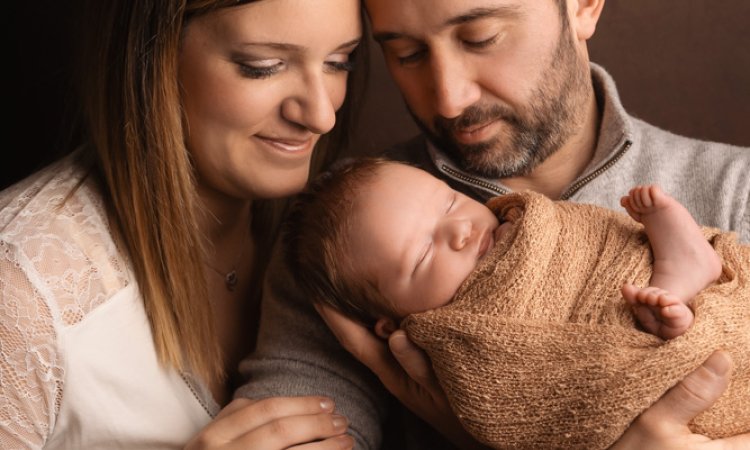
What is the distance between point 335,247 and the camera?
5.04 feet

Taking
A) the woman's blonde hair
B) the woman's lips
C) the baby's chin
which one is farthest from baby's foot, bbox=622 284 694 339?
the woman's blonde hair

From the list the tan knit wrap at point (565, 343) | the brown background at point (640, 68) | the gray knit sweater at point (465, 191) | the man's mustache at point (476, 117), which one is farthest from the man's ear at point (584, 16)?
the tan knit wrap at point (565, 343)

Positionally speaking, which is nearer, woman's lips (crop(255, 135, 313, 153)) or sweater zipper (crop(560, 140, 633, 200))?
woman's lips (crop(255, 135, 313, 153))

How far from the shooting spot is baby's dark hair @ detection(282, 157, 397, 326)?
1527mm

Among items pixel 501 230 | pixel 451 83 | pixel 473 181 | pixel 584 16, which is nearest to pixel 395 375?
pixel 501 230

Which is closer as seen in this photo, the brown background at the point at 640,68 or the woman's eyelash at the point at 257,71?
the woman's eyelash at the point at 257,71

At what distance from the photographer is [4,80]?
2.19 metres

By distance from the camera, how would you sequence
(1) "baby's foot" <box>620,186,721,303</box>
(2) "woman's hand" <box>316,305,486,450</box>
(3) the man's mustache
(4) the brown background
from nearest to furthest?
(1) "baby's foot" <box>620,186,721,303</box> < (2) "woman's hand" <box>316,305,486,450</box> < (3) the man's mustache < (4) the brown background

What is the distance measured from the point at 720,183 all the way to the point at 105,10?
141cm

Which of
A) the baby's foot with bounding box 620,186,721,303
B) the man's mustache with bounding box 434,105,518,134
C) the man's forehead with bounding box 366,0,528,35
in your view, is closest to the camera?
the baby's foot with bounding box 620,186,721,303

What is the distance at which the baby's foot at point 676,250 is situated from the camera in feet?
4.42

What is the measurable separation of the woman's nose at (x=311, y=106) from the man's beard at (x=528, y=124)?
0.32 metres

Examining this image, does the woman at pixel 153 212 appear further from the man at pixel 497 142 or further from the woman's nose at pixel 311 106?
the man at pixel 497 142

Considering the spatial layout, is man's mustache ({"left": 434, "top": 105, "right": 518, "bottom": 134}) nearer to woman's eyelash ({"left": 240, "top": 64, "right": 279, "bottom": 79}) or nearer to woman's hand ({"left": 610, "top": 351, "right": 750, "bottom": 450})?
woman's eyelash ({"left": 240, "top": 64, "right": 279, "bottom": 79})
